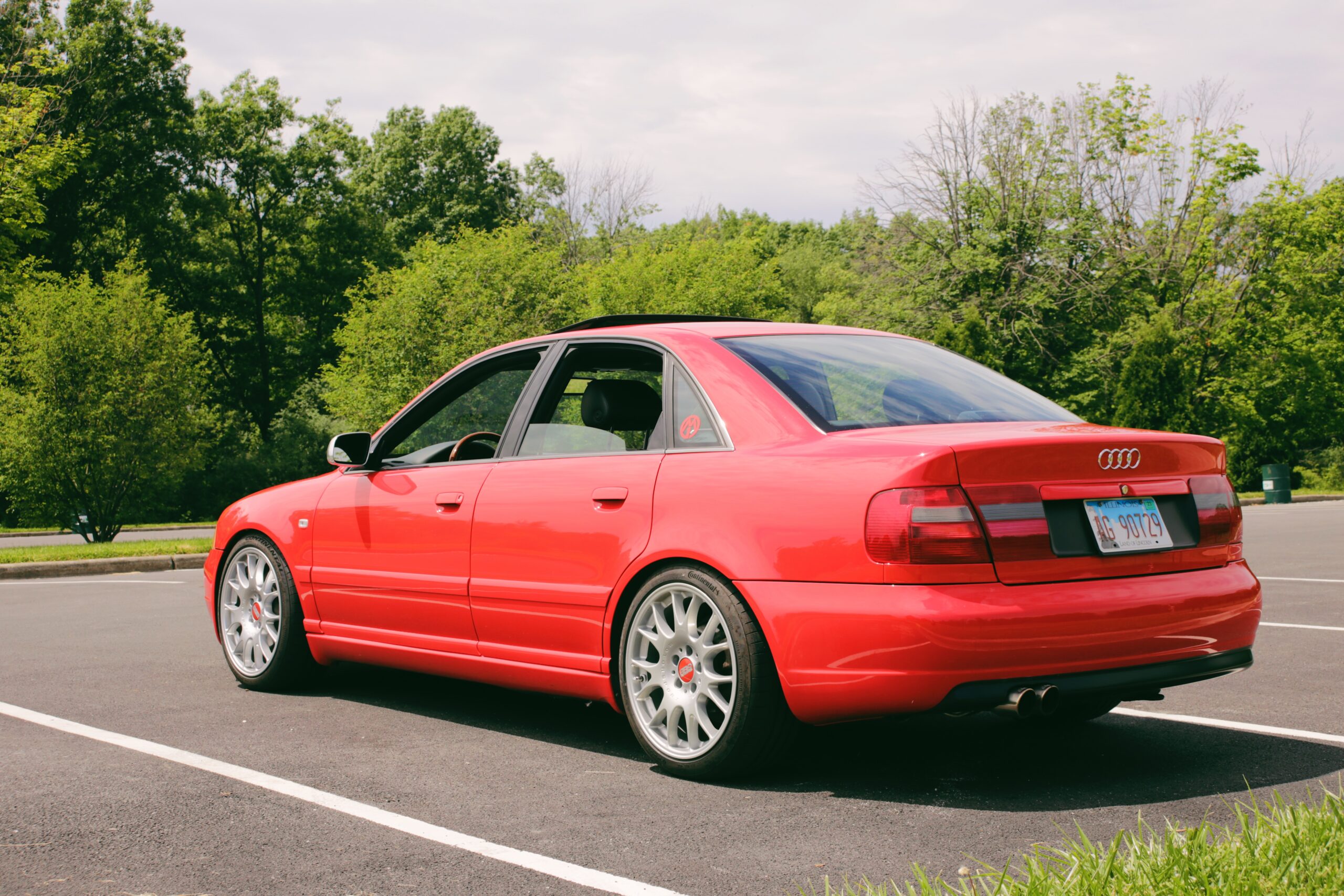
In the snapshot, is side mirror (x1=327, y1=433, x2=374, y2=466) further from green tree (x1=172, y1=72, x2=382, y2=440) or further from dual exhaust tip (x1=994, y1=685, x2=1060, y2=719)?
green tree (x1=172, y1=72, x2=382, y2=440)

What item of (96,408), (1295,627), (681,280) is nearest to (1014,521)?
(1295,627)

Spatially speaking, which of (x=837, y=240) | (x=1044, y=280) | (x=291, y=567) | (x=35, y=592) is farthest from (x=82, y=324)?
(x=837, y=240)

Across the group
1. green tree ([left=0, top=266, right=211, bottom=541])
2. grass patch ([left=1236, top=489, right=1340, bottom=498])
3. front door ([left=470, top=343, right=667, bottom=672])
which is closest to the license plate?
front door ([left=470, top=343, right=667, bottom=672])

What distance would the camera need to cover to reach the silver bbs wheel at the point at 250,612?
625 centimetres

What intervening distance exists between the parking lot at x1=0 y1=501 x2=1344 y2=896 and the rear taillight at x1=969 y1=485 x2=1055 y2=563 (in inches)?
31.9

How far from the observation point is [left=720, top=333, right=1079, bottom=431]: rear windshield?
175 inches

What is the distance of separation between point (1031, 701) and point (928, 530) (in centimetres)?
61

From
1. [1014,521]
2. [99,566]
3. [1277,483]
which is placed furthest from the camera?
[1277,483]

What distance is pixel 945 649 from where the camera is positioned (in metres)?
3.71

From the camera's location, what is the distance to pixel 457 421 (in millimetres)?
5898

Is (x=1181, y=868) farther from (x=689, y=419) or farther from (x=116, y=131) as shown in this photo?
(x=116, y=131)

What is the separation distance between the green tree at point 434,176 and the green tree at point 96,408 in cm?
2919

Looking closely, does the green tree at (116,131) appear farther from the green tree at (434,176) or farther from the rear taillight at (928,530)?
the rear taillight at (928,530)

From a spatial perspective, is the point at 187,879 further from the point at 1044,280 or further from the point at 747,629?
the point at 1044,280
